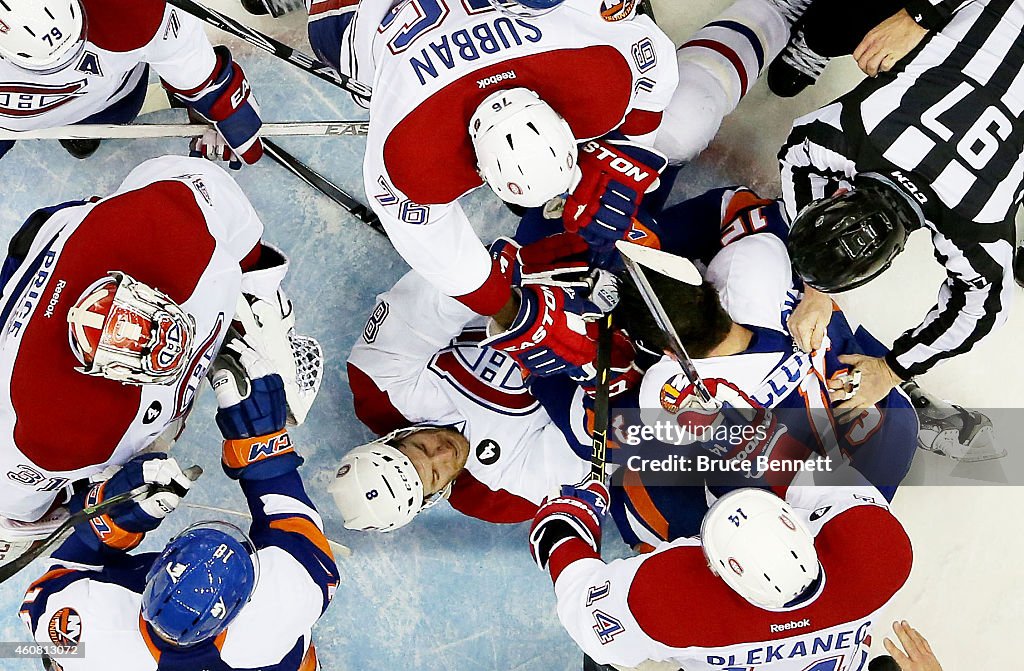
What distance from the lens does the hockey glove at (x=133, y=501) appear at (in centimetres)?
230

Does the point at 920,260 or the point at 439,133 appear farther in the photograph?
the point at 920,260

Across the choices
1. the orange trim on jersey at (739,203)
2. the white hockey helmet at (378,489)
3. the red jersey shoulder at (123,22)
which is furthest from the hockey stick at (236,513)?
the orange trim on jersey at (739,203)

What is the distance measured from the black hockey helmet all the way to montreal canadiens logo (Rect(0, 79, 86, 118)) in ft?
7.26

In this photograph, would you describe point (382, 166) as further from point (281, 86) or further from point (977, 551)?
point (977, 551)

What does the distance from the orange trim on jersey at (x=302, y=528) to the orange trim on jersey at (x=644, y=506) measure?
116cm

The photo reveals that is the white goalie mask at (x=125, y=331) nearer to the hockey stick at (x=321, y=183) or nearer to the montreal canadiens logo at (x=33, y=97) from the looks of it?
the montreal canadiens logo at (x=33, y=97)

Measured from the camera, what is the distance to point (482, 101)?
213cm

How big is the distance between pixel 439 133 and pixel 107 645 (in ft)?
5.18

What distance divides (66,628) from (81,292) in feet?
2.89

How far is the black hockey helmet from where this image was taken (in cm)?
236

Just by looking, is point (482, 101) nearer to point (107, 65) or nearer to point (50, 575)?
point (107, 65)

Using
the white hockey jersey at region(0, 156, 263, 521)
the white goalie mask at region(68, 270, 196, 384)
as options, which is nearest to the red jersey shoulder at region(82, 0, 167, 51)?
the white hockey jersey at region(0, 156, 263, 521)

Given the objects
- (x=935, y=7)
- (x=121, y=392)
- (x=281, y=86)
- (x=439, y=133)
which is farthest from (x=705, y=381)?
(x=281, y=86)

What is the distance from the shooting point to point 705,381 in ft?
8.36
